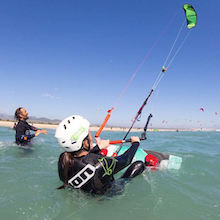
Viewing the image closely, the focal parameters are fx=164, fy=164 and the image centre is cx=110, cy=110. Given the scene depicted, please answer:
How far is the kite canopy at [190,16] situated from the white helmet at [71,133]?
281 inches

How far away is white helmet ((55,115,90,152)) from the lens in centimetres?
274

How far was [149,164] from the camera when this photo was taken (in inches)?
251

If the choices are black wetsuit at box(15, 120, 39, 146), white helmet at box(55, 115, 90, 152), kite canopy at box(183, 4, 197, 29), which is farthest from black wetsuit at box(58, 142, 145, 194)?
kite canopy at box(183, 4, 197, 29)

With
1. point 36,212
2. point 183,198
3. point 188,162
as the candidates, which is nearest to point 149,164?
point 188,162

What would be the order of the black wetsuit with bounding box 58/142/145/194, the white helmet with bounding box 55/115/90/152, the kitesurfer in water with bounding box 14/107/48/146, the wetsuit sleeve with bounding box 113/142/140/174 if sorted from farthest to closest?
1. the kitesurfer in water with bounding box 14/107/48/146
2. the wetsuit sleeve with bounding box 113/142/140/174
3. the black wetsuit with bounding box 58/142/145/194
4. the white helmet with bounding box 55/115/90/152

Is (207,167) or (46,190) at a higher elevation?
(46,190)

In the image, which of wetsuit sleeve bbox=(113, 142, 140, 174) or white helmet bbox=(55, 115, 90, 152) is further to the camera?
wetsuit sleeve bbox=(113, 142, 140, 174)

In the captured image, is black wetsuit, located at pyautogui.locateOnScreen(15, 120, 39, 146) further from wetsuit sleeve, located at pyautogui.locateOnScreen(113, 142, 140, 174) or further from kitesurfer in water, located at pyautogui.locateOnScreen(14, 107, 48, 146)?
wetsuit sleeve, located at pyautogui.locateOnScreen(113, 142, 140, 174)

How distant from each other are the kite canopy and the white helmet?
7125mm

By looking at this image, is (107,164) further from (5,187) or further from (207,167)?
(207,167)

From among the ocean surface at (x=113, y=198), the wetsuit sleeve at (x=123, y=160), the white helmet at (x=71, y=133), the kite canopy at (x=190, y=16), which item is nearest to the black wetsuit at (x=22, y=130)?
the ocean surface at (x=113, y=198)

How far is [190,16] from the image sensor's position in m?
7.34

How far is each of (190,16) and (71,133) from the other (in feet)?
25.4

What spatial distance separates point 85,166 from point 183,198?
8.24ft
